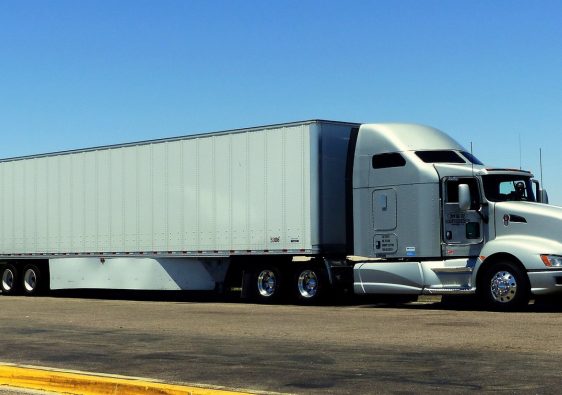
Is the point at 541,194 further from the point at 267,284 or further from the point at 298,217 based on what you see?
the point at 267,284

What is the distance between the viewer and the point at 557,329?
15.1 m

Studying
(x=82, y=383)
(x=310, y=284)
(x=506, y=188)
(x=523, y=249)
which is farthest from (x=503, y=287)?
(x=82, y=383)

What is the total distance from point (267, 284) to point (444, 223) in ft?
16.9

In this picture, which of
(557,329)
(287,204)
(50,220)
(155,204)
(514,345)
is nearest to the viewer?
(514,345)

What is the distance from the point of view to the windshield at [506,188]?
20719 mm

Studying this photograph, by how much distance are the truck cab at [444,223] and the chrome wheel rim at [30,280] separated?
12411 millimetres

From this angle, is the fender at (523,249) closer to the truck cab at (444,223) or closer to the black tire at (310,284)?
the truck cab at (444,223)

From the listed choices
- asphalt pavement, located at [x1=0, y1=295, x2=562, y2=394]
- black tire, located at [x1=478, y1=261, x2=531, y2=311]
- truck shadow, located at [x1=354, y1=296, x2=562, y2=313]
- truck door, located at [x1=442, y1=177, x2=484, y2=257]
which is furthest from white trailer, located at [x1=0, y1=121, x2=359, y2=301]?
black tire, located at [x1=478, y1=261, x2=531, y2=311]

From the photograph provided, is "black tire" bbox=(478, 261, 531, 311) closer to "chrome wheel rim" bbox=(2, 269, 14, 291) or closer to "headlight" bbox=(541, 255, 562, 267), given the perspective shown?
"headlight" bbox=(541, 255, 562, 267)

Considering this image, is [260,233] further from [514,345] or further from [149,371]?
[149,371]

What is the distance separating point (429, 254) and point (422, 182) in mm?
1541

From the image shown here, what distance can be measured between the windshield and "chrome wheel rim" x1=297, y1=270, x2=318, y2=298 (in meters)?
4.71

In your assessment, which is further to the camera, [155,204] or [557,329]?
[155,204]

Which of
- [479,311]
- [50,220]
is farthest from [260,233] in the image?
[50,220]
